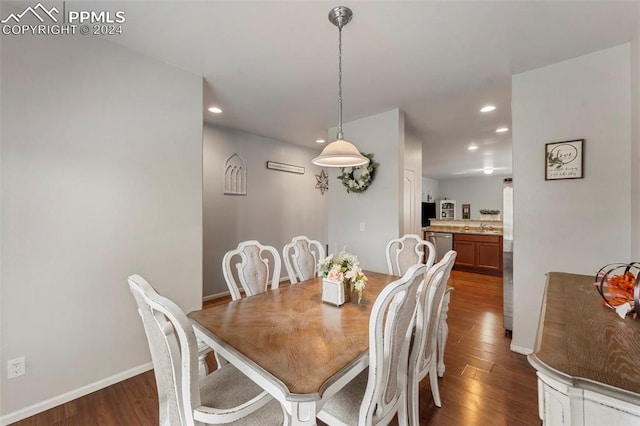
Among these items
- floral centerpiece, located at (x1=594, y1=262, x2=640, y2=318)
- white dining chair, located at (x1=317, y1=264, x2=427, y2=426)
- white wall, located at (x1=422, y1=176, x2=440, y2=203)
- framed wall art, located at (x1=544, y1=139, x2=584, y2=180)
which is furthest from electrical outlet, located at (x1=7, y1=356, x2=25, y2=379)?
white wall, located at (x1=422, y1=176, x2=440, y2=203)

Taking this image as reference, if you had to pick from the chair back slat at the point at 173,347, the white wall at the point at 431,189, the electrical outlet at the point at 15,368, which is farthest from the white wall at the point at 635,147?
the white wall at the point at 431,189

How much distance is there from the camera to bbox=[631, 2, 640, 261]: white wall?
1803 mm

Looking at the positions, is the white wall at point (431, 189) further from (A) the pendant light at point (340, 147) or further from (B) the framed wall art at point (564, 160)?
(A) the pendant light at point (340, 147)

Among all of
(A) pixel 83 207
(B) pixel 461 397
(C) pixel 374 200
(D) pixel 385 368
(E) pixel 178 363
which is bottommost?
(B) pixel 461 397

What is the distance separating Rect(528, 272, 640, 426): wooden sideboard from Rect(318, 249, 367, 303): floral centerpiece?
3.00 feet

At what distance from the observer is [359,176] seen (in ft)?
11.6

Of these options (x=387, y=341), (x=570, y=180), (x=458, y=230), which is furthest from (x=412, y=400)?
(x=458, y=230)

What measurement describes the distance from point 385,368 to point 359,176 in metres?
2.72

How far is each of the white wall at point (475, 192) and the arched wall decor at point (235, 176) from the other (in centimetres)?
898

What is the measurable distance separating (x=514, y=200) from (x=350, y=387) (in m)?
2.28

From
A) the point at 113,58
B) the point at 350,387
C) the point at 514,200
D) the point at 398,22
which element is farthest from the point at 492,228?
the point at 113,58

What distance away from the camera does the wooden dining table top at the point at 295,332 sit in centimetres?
100

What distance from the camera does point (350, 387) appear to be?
128cm

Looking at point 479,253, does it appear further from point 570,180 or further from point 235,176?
point 235,176
